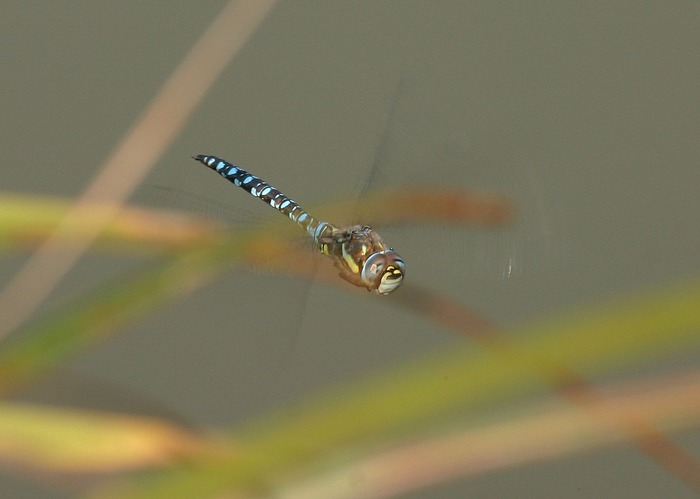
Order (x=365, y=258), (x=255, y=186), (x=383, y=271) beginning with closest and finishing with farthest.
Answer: (x=383, y=271) < (x=365, y=258) < (x=255, y=186)

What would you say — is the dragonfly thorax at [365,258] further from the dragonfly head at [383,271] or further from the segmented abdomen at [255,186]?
the segmented abdomen at [255,186]

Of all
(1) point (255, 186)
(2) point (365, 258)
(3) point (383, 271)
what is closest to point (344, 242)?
(2) point (365, 258)

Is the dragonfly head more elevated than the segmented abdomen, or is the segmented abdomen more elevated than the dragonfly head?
the segmented abdomen

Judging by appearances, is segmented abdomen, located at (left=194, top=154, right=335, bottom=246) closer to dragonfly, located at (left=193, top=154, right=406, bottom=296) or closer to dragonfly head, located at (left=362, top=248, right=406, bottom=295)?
dragonfly, located at (left=193, top=154, right=406, bottom=296)

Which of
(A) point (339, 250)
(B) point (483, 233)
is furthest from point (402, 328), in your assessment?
(B) point (483, 233)

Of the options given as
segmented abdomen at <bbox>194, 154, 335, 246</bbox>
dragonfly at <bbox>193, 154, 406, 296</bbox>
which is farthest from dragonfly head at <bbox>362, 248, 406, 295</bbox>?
segmented abdomen at <bbox>194, 154, 335, 246</bbox>

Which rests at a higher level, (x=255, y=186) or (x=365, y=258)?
(x=255, y=186)

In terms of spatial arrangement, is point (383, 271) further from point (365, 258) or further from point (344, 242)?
point (344, 242)

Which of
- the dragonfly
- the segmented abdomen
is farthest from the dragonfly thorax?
the segmented abdomen

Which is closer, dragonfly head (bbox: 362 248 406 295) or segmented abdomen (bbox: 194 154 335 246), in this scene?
dragonfly head (bbox: 362 248 406 295)
